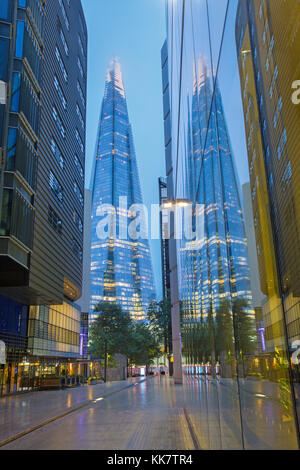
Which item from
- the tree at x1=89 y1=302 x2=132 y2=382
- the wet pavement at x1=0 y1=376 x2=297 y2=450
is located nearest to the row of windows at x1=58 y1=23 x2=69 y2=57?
the wet pavement at x1=0 y1=376 x2=297 y2=450

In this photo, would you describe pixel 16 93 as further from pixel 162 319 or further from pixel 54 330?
pixel 162 319

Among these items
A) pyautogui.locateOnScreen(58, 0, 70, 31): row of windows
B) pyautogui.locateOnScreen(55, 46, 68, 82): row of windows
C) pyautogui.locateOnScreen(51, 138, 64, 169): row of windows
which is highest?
pyautogui.locateOnScreen(58, 0, 70, 31): row of windows

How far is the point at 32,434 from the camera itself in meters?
10.5

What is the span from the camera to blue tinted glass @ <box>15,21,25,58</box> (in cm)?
2311

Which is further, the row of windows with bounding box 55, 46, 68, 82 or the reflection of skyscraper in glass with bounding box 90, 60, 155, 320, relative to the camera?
the reflection of skyscraper in glass with bounding box 90, 60, 155, 320

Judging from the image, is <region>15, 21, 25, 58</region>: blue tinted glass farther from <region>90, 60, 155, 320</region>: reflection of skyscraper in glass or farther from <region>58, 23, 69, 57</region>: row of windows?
<region>90, 60, 155, 320</region>: reflection of skyscraper in glass

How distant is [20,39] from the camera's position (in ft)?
76.8

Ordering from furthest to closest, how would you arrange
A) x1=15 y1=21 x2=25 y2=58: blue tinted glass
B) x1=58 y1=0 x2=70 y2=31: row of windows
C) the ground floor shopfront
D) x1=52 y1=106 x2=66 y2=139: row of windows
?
x1=58 y1=0 x2=70 y2=31: row of windows, x1=52 y1=106 x2=66 y2=139: row of windows, the ground floor shopfront, x1=15 y1=21 x2=25 y2=58: blue tinted glass

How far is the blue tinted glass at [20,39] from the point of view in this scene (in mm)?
23109

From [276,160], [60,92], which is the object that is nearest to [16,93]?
[60,92]

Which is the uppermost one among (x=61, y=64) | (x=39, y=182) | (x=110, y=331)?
(x=61, y=64)

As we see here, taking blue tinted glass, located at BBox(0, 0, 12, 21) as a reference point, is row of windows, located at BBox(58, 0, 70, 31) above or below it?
above
